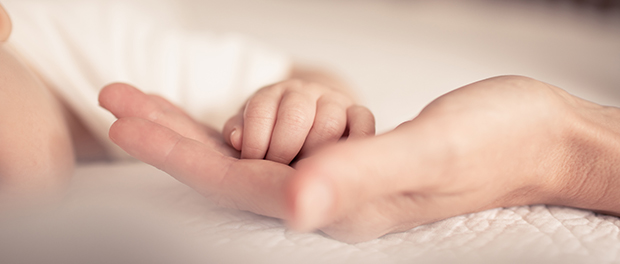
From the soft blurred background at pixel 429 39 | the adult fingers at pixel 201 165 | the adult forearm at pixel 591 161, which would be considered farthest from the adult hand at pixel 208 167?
the soft blurred background at pixel 429 39

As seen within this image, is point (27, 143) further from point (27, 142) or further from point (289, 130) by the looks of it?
point (289, 130)

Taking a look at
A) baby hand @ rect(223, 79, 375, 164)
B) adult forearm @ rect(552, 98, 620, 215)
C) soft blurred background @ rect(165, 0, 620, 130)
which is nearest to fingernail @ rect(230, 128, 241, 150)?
baby hand @ rect(223, 79, 375, 164)

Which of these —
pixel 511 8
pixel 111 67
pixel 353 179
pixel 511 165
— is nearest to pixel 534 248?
pixel 511 165

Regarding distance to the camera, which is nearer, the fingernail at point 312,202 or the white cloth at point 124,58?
the fingernail at point 312,202

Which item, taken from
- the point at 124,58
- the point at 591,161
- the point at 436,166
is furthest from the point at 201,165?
the point at 124,58

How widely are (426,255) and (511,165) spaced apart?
0.41 feet

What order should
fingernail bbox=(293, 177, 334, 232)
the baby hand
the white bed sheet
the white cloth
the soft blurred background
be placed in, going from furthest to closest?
the soft blurred background < the white cloth < the baby hand < the white bed sheet < fingernail bbox=(293, 177, 334, 232)

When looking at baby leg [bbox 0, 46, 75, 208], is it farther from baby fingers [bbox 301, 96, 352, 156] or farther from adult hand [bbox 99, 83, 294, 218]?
baby fingers [bbox 301, 96, 352, 156]

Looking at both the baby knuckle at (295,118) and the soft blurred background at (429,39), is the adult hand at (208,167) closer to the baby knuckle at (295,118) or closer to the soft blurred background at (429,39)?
the baby knuckle at (295,118)

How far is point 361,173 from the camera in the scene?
288 millimetres

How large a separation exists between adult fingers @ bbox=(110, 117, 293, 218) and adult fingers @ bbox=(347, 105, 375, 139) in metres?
0.13

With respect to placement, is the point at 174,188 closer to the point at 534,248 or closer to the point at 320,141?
the point at 320,141

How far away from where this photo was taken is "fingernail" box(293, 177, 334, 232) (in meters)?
0.27

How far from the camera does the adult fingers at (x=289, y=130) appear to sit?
466 mm
